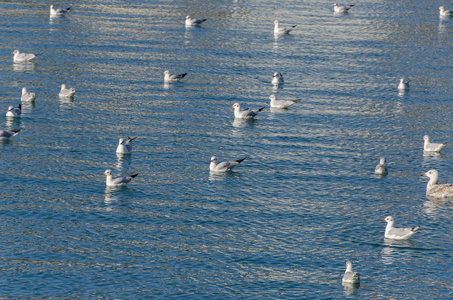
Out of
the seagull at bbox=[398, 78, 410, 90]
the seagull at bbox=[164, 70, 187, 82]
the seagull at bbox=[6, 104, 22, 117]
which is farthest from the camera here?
the seagull at bbox=[398, 78, 410, 90]

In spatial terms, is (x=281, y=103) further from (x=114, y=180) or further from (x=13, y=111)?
(x=13, y=111)

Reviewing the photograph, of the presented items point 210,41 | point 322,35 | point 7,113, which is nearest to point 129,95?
point 7,113

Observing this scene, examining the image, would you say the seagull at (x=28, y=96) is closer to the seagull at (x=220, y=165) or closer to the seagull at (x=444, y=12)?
the seagull at (x=220, y=165)

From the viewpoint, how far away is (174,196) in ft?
123

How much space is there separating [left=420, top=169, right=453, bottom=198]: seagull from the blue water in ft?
1.65

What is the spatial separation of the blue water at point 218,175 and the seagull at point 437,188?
0.50m

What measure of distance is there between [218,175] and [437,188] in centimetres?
1363

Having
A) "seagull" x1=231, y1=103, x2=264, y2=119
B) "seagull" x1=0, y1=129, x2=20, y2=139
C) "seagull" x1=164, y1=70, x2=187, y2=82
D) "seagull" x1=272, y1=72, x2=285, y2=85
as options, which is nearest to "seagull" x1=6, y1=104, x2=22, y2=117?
"seagull" x1=0, y1=129, x2=20, y2=139

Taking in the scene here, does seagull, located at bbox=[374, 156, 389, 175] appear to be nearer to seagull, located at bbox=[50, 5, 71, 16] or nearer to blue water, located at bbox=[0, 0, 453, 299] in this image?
blue water, located at bbox=[0, 0, 453, 299]

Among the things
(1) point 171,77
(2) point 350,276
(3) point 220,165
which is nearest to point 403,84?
(1) point 171,77

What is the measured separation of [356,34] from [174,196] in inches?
2421

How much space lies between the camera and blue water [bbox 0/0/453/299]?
1153 inches

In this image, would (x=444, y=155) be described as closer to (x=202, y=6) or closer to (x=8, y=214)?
(x=8, y=214)

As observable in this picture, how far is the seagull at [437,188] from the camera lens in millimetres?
38844
